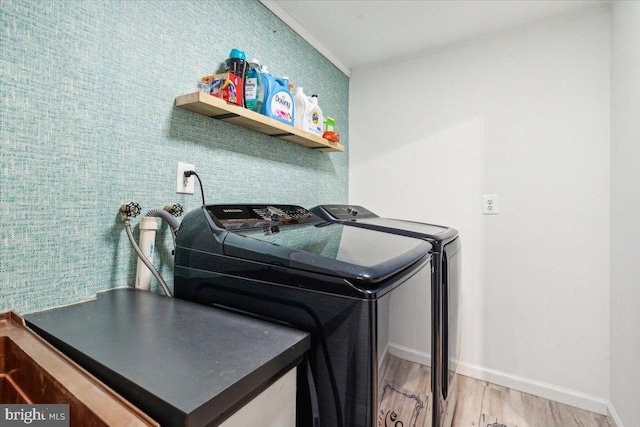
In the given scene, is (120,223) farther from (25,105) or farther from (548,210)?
(548,210)

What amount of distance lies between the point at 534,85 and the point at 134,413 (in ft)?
8.71

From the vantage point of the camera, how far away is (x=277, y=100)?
5.52 feet

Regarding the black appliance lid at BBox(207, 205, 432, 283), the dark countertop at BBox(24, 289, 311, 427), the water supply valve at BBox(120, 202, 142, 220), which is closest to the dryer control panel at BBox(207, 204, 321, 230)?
the black appliance lid at BBox(207, 205, 432, 283)

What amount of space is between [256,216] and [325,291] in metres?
0.70

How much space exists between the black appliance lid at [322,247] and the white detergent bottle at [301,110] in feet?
2.23

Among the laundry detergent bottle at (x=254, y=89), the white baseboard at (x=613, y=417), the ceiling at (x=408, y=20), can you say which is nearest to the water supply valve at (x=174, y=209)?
the laundry detergent bottle at (x=254, y=89)

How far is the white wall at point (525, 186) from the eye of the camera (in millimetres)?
1952

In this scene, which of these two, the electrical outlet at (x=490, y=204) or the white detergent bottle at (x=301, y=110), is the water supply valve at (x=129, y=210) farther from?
the electrical outlet at (x=490, y=204)

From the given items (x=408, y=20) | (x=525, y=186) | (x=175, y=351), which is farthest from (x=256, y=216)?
(x=525, y=186)

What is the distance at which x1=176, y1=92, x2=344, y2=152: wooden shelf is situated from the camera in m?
1.29

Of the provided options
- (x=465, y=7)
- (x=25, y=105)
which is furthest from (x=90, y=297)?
(x=465, y=7)

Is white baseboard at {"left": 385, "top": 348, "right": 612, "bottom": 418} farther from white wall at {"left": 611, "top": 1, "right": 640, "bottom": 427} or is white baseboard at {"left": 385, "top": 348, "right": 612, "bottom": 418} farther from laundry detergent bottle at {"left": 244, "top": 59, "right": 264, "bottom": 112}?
laundry detergent bottle at {"left": 244, "top": 59, "right": 264, "bottom": 112}

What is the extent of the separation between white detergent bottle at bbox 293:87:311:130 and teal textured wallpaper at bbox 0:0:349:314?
15.3 inches

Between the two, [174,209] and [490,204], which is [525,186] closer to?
[490,204]
